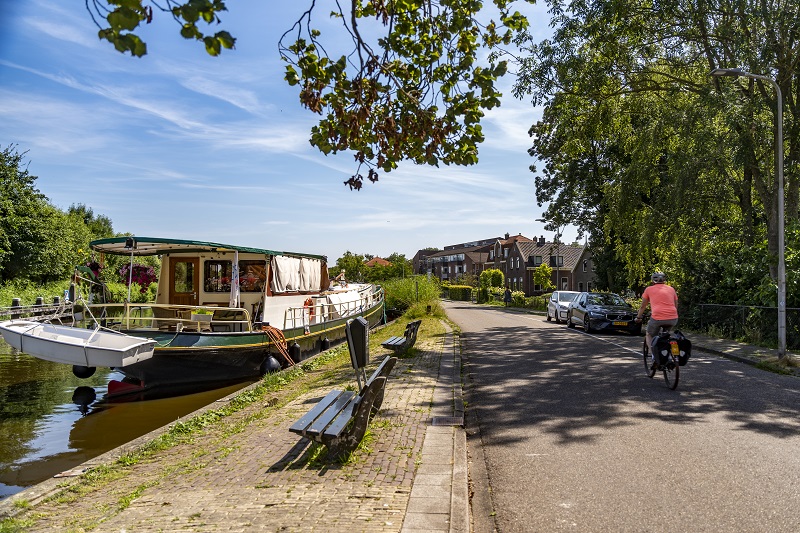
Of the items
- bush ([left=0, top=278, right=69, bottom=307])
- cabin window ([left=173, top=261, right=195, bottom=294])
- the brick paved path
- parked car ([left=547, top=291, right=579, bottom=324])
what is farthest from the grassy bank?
bush ([left=0, top=278, right=69, bottom=307])

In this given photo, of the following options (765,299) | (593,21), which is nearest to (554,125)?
(593,21)

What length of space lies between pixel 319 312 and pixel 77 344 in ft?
30.8

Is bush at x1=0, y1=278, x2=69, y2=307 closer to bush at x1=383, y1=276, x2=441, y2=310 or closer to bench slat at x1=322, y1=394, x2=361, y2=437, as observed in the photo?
bush at x1=383, y1=276, x2=441, y2=310

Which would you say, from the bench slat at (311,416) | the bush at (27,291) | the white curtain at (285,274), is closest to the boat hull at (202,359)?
the white curtain at (285,274)

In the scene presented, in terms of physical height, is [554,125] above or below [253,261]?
above

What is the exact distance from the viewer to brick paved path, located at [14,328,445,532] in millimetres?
4160

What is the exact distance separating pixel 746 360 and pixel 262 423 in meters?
11.0

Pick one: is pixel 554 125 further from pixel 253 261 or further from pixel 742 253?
pixel 253 261

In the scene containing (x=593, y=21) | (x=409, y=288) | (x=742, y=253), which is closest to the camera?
(x=593, y=21)

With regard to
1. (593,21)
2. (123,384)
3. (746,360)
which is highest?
(593,21)

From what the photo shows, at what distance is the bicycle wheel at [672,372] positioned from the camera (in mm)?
9289

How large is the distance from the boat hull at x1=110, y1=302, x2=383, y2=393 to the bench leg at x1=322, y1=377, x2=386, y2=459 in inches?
331

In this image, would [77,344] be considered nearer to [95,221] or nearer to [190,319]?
[190,319]

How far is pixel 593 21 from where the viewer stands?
60.2ft
